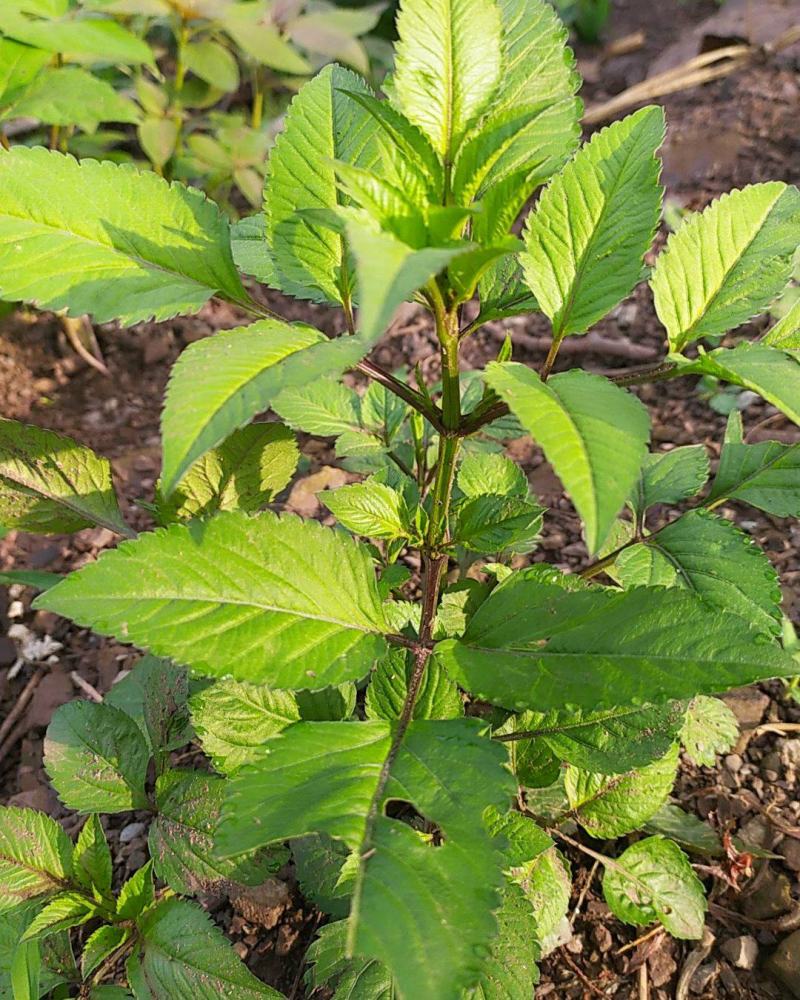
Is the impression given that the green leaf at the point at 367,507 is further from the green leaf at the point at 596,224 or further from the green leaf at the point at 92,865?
the green leaf at the point at 92,865

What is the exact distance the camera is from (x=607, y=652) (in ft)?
3.56

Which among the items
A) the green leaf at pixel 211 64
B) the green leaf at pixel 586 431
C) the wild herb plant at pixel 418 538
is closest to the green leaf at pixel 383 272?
the wild herb plant at pixel 418 538

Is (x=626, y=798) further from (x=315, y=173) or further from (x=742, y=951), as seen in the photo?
(x=315, y=173)

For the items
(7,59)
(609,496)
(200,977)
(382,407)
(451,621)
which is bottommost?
(200,977)

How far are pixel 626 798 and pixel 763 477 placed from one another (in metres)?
0.60

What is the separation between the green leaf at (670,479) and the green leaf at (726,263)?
0.36m

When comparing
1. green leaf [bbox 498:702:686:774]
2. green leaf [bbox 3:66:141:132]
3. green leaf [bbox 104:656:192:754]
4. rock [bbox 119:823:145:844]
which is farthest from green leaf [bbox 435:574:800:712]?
green leaf [bbox 3:66:141:132]

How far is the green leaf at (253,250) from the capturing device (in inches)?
50.5

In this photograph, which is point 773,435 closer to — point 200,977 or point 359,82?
point 359,82

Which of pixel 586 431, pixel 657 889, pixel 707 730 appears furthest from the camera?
pixel 707 730

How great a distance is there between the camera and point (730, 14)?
193 inches

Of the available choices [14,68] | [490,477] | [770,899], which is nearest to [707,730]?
[770,899]

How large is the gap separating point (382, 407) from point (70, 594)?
812 mm

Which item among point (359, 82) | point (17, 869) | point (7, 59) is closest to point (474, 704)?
point (17, 869)
